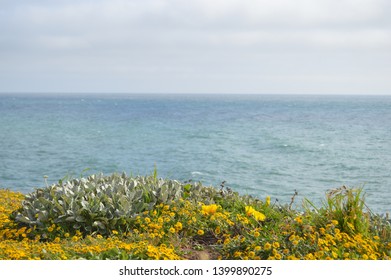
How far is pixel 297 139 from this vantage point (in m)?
34.9

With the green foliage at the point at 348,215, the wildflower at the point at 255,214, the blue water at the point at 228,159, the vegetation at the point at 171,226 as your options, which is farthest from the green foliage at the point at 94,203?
the blue water at the point at 228,159

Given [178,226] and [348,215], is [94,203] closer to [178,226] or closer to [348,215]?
[178,226]

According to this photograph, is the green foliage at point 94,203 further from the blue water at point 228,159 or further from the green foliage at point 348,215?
the blue water at point 228,159

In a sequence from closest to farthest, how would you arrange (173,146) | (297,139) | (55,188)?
1. (55,188)
2. (173,146)
3. (297,139)

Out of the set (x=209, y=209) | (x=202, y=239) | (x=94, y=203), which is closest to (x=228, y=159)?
(x=209, y=209)

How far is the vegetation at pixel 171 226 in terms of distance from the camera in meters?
4.23

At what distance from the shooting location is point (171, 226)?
16.5ft

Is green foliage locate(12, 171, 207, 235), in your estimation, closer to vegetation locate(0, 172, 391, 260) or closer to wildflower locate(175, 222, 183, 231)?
vegetation locate(0, 172, 391, 260)

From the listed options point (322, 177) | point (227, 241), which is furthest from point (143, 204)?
point (322, 177)

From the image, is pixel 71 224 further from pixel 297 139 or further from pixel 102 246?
pixel 297 139

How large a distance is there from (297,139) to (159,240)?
103 ft

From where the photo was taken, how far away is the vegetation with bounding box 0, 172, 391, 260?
4.23 metres

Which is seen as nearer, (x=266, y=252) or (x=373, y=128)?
(x=266, y=252)

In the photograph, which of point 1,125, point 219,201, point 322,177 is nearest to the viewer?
point 219,201
